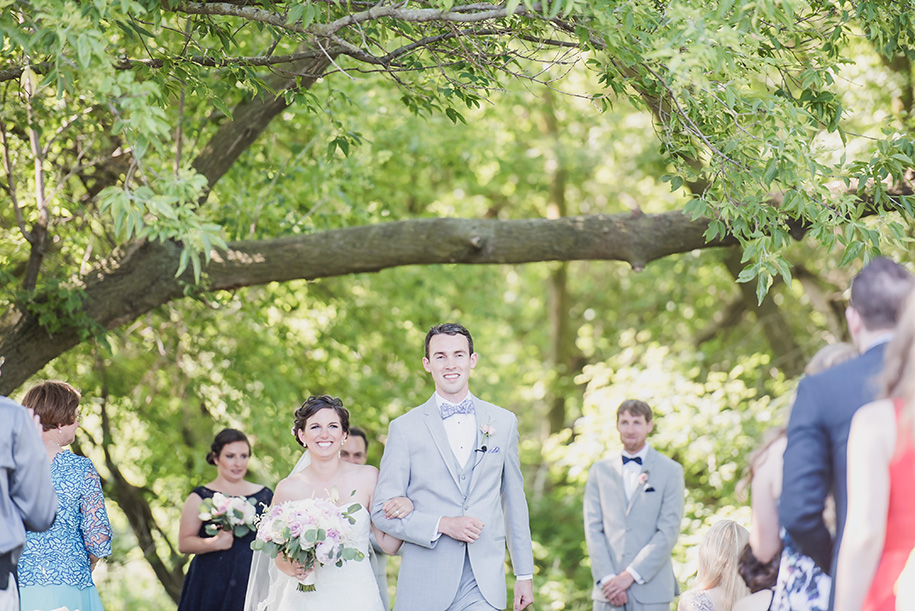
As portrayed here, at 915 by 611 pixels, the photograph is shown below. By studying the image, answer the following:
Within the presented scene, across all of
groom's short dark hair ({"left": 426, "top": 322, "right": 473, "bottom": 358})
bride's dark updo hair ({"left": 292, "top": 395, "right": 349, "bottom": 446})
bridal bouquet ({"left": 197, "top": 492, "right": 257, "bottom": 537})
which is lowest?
bridal bouquet ({"left": 197, "top": 492, "right": 257, "bottom": 537})

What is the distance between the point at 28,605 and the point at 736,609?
10.4 feet

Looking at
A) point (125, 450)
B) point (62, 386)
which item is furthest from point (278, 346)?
point (62, 386)

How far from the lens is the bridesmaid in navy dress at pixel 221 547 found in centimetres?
605

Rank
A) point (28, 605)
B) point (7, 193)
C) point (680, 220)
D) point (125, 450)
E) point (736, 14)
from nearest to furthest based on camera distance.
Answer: point (736, 14) → point (28, 605) → point (680, 220) → point (7, 193) → point (125, 450)

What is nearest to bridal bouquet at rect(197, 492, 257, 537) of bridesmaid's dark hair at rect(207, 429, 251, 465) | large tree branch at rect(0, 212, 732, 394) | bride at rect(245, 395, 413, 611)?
bridesmaid's dark hair at rect(207, 429, 251, 465)

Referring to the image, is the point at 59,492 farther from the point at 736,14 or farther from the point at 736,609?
the point at 736,14

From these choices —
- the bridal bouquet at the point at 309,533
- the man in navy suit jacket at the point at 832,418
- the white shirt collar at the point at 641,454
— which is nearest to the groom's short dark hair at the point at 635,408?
the white shirt collar at the point at 641,454

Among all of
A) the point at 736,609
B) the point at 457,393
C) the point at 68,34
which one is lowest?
the point at 736,609

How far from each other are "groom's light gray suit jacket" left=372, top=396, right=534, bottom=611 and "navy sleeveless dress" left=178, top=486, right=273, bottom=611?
1797 millimetres

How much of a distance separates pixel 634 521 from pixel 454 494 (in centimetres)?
211

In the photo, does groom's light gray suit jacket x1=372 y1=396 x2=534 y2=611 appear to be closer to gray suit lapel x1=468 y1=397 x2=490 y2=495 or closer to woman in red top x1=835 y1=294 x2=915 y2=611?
gray suit lapel x1=468 y1=397 x2=490 y2=495

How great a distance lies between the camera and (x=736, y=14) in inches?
144

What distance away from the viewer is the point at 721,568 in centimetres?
414

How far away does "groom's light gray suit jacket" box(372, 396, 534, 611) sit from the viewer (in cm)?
446
